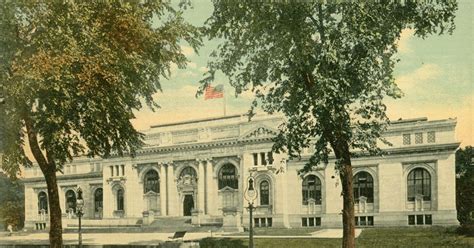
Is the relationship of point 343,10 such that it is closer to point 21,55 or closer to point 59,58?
point 59,58

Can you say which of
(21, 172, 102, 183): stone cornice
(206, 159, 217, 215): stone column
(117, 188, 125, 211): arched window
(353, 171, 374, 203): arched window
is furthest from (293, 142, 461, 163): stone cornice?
(21, 172, 102, 183): stone cornice

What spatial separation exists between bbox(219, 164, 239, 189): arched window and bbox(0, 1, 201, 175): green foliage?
28391mm

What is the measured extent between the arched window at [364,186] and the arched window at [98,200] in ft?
95.3

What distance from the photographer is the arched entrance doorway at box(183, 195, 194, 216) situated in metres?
49.2

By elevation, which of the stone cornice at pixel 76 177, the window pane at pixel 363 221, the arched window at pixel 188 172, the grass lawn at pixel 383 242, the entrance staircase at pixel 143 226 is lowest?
the entrance staircase at pixel 143 226

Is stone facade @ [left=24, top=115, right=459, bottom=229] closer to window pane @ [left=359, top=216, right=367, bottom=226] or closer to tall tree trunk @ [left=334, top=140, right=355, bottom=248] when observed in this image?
window pane @ [left=359, top=216, right=367, bottom=226]

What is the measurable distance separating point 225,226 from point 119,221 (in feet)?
51.9

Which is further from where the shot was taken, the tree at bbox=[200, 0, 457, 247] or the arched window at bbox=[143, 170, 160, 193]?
the arched window at bbox=[143, 170, 160, 193]

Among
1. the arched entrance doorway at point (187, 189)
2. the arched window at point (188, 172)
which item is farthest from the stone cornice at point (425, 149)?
the arched entrance doorway at point (187, 189)

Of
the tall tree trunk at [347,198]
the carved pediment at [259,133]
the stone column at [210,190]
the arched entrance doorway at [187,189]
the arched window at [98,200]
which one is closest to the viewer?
the tall tree trunk at [347,198]

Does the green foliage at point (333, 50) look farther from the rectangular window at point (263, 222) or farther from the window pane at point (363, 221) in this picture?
the rectangular window at point (263, 222)

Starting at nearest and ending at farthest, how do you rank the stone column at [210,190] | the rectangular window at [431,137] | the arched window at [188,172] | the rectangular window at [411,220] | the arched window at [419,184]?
the rectangular window at [431,137] → the arched window at [419,184] → the rectangular window at [411,220] → the stone column at [210,190] → the arched window at [188,172]

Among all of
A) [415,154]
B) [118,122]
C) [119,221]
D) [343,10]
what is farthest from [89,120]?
[119,221]

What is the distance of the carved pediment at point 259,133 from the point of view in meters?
43.0
